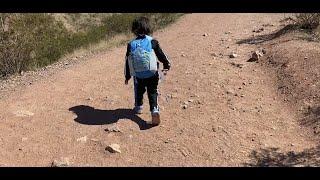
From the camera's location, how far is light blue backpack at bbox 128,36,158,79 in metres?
6.78

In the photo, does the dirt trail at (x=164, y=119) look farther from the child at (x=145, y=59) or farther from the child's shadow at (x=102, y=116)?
the child at (x=145, y=59)

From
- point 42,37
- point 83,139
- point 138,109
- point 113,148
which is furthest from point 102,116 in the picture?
point 42,37

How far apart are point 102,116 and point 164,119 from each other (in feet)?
2.73

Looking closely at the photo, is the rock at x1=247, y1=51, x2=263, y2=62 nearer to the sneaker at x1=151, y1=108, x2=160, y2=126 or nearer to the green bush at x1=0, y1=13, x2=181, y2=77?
the sneaker at x1=151, y1=108, x2=160, y2=126

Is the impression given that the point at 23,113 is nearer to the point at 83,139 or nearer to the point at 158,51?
the point at 83,139

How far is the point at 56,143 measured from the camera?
6809mm

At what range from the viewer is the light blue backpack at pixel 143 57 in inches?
267

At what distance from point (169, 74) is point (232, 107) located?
1727 millimetres

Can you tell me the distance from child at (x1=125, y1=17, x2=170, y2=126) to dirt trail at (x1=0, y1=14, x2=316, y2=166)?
1.50ft

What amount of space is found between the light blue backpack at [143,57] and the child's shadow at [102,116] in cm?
70

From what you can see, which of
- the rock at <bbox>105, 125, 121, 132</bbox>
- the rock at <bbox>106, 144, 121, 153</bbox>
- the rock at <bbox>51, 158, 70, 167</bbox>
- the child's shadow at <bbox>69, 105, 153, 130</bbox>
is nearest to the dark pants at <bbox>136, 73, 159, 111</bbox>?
the child's shadow at <bbox>69, 105, 153, 130</bbox>

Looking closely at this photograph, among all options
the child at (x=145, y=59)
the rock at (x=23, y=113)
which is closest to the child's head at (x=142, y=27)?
the child at (x=145, y=59)
